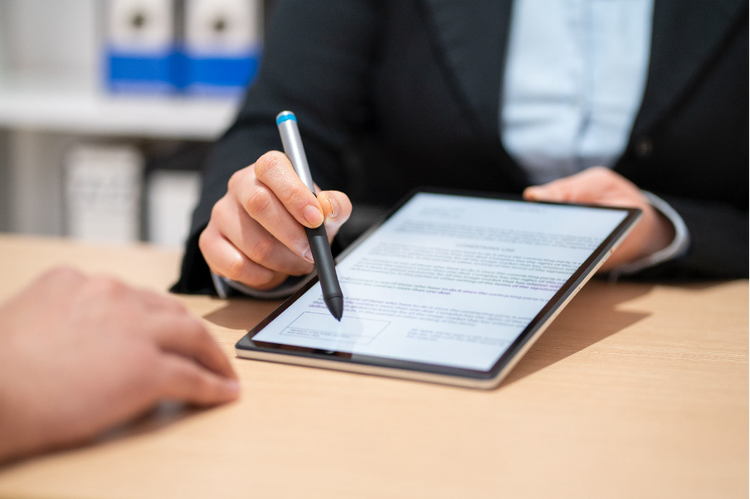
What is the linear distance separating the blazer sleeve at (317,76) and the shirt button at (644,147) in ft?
1.16

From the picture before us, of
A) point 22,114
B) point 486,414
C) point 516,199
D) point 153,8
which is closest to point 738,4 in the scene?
point 516,199

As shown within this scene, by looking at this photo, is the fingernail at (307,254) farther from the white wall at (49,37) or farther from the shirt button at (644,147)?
the white wall at (49,37)

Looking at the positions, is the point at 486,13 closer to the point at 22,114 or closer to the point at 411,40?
the point at 411,40

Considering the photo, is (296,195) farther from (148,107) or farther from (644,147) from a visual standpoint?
(148,107)

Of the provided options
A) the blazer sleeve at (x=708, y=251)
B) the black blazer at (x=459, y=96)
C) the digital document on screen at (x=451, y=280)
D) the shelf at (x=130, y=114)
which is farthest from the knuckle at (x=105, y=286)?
the shelf at (x=130, y=114)

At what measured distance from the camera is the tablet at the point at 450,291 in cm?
42

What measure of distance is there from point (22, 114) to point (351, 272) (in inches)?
49.3

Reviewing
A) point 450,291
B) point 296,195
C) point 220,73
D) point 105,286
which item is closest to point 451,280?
point 450,291

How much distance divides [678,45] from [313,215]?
1.77 ft

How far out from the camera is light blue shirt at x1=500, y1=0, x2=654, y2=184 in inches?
33.7

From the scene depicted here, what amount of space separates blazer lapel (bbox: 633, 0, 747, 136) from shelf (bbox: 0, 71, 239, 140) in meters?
0.86

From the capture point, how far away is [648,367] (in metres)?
0.46

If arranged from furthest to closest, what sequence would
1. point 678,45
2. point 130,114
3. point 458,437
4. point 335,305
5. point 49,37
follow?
point 49,37 < point 130,114 < point 678,45 < point 335,305 < point 458,437

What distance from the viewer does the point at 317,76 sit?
87cm
